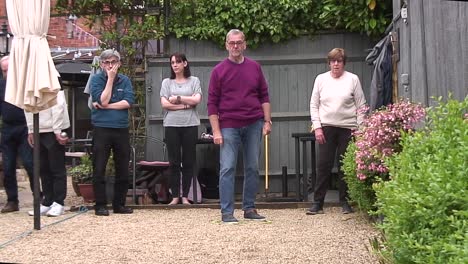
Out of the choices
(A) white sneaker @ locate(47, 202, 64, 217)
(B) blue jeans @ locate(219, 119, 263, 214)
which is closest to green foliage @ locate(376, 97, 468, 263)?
(B) blue jeans @ locate(219, 119, 263, 214)

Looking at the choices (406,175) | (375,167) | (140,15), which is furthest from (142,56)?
(406,175)

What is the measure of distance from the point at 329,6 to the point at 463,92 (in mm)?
3130

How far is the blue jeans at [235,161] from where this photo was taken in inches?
246

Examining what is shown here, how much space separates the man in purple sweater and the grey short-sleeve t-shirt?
142 centimetres

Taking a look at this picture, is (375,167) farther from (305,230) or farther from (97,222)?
(97,222)

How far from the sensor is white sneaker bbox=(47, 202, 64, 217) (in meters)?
7.05

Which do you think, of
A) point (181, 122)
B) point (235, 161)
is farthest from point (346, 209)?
point (181, 122)

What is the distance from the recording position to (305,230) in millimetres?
5824

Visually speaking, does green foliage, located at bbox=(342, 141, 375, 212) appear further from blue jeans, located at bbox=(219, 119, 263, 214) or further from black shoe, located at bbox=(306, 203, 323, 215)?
blue jeans, located at bbox=(219, 119, 263, 214)

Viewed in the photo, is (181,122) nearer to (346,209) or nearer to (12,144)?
(12,144)

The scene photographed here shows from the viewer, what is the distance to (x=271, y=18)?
875 cm

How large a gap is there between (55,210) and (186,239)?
2.09 metres

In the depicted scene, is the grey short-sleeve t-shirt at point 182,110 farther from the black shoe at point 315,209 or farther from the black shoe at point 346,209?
the black shoe at point 346,209

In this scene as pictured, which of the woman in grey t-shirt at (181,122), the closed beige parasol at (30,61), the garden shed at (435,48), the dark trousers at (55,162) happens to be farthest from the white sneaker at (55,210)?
the garden shed at (435,48)
